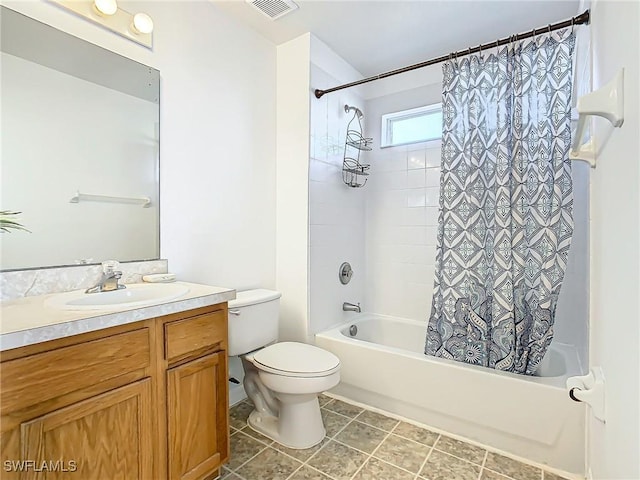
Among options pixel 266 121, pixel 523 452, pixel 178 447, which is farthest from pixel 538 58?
pixel 178 447

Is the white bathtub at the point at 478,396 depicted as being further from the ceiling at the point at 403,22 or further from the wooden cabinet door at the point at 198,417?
the ceiling at the point at 403,22

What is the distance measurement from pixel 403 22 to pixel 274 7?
794mm

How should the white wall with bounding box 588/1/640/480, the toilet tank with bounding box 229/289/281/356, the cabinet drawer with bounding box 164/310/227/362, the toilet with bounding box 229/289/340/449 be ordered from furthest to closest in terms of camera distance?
1. the toilet tank with bounding box 229/289/281/356
2. the toilet with bounding box 229/289/340/449
3. the cabinet drawer with bounding box 164/310/227/362
4. the white wall with bounding box 588/1/640/480

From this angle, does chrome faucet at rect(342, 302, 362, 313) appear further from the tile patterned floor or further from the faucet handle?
the faucet handle

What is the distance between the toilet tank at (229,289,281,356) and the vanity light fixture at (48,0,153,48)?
1.36m

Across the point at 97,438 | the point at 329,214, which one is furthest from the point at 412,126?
the point at 97,438

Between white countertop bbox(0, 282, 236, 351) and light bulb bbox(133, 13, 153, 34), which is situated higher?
light bulb bbox(133, 13, 153, 34)

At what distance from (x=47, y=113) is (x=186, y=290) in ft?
2.94

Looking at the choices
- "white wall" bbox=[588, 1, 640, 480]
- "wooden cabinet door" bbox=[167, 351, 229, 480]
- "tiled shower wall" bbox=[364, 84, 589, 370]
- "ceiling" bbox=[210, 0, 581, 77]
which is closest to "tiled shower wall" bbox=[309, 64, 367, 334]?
"tiled shower wall" bbox=[364, 84, 589, 370]

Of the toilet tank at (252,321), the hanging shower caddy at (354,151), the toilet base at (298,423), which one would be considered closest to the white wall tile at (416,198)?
the hanging shower caddy at (354,151)

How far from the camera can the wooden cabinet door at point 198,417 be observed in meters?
1.24

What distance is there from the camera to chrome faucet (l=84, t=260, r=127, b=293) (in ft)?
4.43

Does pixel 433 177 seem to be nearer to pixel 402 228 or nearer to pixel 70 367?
pixel 402 228

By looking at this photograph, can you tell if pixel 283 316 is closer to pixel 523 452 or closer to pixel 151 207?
pixel 151 207
